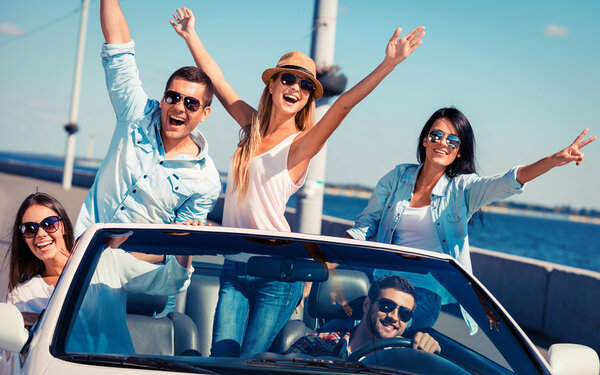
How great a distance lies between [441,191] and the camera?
4.06 m

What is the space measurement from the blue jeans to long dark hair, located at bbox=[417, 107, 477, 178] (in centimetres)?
191

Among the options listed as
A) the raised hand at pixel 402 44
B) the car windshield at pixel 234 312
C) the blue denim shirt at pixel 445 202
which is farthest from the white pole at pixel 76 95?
the car windshield at pixel 234 312

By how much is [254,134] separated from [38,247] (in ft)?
4.31

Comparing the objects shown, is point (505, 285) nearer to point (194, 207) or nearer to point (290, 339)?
point (194, 207)

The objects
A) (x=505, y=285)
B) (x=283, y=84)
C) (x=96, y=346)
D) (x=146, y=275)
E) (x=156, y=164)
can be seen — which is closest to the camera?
(x=96, y=346)

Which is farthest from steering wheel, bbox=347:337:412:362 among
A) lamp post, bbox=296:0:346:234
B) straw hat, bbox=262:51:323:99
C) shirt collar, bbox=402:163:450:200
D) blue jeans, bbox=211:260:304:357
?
lamp post, bbox=296:0:346:234

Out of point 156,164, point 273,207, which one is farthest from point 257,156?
point 156,164

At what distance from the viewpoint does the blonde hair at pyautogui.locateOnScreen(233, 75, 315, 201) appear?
12.4 feet

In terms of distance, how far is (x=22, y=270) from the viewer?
3422mm

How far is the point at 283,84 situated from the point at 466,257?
1.50m

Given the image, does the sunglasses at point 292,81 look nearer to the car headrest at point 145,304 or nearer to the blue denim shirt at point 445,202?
the blue denim shirt at point 445,202

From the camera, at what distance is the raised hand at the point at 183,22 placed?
A: 461 cm

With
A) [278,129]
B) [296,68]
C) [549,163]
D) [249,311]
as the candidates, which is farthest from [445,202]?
[249,311]

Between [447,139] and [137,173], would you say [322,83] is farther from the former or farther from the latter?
[137,173]
